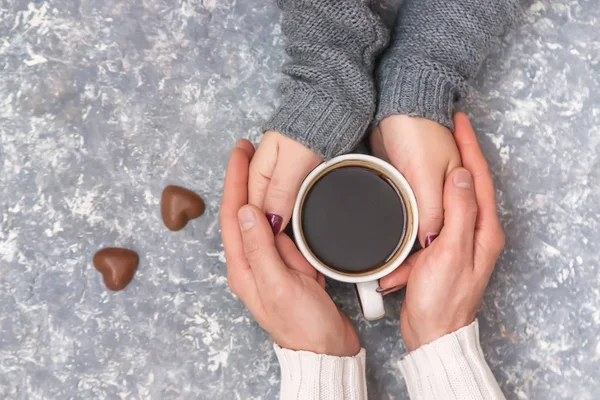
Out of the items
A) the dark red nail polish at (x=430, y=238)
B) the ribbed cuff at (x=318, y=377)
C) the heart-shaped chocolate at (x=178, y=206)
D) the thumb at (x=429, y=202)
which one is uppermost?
the thumb at (x=429, y=202)

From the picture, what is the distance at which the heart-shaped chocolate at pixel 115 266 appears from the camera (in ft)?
2.54

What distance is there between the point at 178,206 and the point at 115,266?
0.35ft

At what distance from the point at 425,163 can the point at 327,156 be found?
0.38 ft

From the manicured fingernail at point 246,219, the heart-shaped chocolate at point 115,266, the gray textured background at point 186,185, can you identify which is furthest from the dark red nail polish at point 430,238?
the heart-shaped chocolate at point 115,266

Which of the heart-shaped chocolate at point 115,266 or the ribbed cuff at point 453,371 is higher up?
the ribbed cuff at point 453,371

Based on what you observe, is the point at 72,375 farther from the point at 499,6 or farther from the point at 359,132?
the point at 499,6

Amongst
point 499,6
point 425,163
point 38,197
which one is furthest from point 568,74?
point 38,197

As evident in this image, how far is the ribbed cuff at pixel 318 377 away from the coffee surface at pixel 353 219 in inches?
4.3

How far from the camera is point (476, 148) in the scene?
76 cm

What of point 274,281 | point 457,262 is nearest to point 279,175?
point 274,281

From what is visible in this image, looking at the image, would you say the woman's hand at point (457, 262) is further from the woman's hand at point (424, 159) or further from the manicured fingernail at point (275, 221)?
the manicured fingernail at point (275, 221)

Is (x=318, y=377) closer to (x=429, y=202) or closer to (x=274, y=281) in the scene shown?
(x=274, y=281)

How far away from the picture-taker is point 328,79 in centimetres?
72

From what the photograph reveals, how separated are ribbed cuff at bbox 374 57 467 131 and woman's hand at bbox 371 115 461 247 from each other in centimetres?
1
